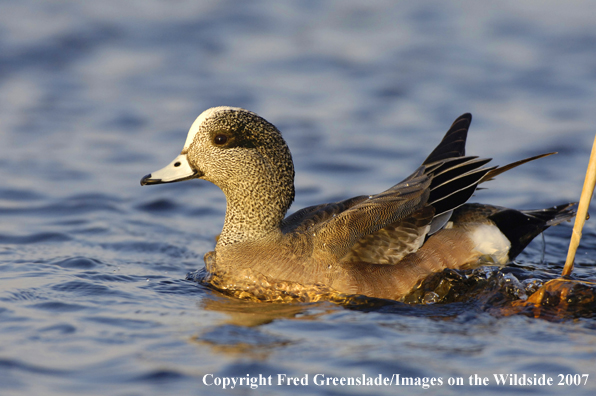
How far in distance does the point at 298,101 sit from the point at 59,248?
193 inches

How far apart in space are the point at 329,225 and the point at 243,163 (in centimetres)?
84

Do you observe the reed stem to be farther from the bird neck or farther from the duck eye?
the duck eye

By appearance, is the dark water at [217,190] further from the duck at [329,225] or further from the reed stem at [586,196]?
the reed stem at [586,196]

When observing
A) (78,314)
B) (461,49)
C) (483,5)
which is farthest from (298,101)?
(78,314)

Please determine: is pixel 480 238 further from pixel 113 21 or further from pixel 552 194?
pixel 113 21

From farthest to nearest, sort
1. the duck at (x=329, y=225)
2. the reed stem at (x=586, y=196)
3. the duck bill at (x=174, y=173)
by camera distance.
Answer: the duck bill at (x=174, y=173) < the duck at (x=329, y=225) < the reed stem at (x=586, y=196)

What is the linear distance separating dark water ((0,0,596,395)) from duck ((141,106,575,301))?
0.26 metres

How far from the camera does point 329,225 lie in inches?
209

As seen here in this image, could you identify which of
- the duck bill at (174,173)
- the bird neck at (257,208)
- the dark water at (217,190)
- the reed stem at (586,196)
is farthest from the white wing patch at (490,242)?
the duck bill at (174,173)

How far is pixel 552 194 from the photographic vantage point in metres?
8.09

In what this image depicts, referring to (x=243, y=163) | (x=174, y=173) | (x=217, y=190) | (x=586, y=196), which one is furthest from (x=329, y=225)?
(x=217, y=190)

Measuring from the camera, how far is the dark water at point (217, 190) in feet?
13.6

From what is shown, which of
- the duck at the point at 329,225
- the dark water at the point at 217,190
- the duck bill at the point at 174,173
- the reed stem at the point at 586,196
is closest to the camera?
the dark water at the point at 217,190

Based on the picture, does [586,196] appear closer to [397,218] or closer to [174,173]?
[397,218]
